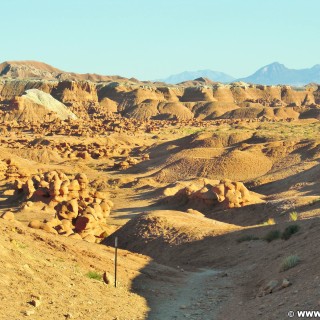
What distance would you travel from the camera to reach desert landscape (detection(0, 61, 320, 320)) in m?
10.5

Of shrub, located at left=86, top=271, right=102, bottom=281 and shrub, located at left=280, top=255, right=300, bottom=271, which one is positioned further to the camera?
shrub, located at left=280, top=255, right=300, bottom=271

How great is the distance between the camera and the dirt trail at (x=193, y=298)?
1088 centimetres

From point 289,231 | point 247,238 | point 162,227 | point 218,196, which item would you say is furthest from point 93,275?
point 218,196

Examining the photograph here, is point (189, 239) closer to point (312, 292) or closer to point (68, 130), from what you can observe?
point (312, 292)

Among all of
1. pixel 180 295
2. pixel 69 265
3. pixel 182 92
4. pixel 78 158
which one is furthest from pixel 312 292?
pixel 182 92

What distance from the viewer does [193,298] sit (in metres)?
12.4

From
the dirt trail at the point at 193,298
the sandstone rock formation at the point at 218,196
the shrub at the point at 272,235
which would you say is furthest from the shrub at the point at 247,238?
the sandstone rock formation at the point at 218,196

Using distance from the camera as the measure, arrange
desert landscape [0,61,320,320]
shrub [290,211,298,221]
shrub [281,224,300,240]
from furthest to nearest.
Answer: shrub [290,211,298,221], shrub [281,224,300,240], desert landscape [0,61,320,320]

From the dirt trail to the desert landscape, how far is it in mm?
41

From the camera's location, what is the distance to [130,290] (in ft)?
40.0

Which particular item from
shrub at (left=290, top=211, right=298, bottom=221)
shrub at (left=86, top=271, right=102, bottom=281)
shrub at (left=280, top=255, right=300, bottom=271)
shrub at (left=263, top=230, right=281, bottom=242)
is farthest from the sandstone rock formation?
shrub at (left=86, top=271, right=102, bottom=281)

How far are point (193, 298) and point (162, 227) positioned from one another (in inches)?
339

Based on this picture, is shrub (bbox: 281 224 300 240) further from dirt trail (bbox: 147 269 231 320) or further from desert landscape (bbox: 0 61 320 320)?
dirt trail (bbox: 147 269 231 320)

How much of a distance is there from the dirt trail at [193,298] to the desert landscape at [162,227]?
4 cm
